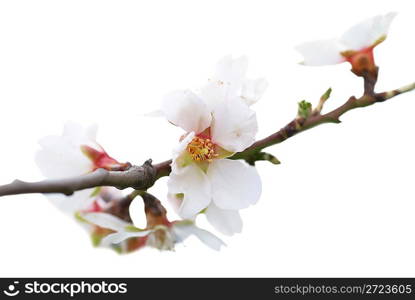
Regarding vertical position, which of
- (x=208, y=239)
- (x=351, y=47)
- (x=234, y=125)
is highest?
(x=351, y=47)

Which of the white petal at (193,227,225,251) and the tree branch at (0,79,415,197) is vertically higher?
the tree branch at (0,79,415,197)

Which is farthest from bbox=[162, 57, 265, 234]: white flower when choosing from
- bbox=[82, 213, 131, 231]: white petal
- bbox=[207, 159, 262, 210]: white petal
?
bbox=[82, 213, 131, 231]: white petal

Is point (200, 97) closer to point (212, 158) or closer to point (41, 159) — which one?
point (212, 158)

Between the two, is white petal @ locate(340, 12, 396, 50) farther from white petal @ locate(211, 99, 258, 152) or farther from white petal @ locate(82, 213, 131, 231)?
white petal @ locate(82, 213, 131, 231)

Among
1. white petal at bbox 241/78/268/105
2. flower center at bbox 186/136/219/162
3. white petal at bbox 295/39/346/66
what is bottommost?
flower center at bbox 186/136/219/162

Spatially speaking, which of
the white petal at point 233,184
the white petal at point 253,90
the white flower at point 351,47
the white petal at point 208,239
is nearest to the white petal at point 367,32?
the white flower at point 351,47

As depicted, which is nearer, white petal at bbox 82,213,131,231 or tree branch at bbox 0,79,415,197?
tree branch at bbox 0,79,415,197

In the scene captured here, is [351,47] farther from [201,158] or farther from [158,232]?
[158,232]

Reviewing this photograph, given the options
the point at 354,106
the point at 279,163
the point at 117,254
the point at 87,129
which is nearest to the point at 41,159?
the point at 87,129

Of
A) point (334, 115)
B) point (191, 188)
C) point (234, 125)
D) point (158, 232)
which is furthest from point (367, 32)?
point (158, 232)
